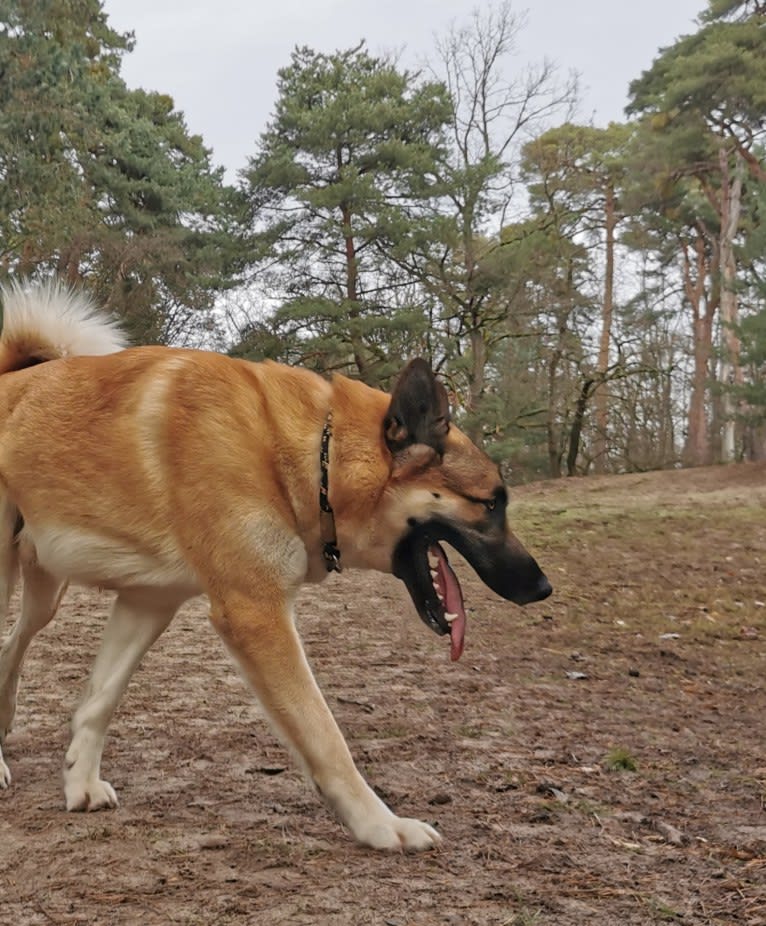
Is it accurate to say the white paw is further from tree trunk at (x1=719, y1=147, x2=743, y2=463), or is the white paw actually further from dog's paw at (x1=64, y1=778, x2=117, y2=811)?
tree trunk at (x1=719, y1=147, x2=743, y2=463)

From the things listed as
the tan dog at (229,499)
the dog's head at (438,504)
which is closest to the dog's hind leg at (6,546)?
the tan dog at (229,499)

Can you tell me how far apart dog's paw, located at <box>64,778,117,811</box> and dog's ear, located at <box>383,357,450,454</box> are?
4.47ft

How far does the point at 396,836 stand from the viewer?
259cm

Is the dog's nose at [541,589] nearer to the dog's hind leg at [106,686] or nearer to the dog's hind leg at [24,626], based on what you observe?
the dog's hind leg at [106,686]

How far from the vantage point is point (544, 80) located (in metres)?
27.0

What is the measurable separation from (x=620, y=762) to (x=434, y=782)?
2.42 ft

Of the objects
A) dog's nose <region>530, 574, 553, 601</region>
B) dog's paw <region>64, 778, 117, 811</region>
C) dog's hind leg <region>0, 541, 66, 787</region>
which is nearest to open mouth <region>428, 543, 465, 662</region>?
dog's nose <region>530, 574, 553, 601</region>

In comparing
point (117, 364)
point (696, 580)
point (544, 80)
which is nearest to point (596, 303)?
point (544, 80)

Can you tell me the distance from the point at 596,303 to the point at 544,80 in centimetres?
636

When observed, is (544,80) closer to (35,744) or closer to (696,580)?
(696,580)

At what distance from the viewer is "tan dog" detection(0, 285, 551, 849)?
2848 mm

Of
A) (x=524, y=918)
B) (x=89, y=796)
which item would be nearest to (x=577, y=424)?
(x=89, y=796)

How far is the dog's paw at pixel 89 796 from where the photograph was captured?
2898 mm

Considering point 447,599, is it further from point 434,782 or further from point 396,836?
point 396,836
